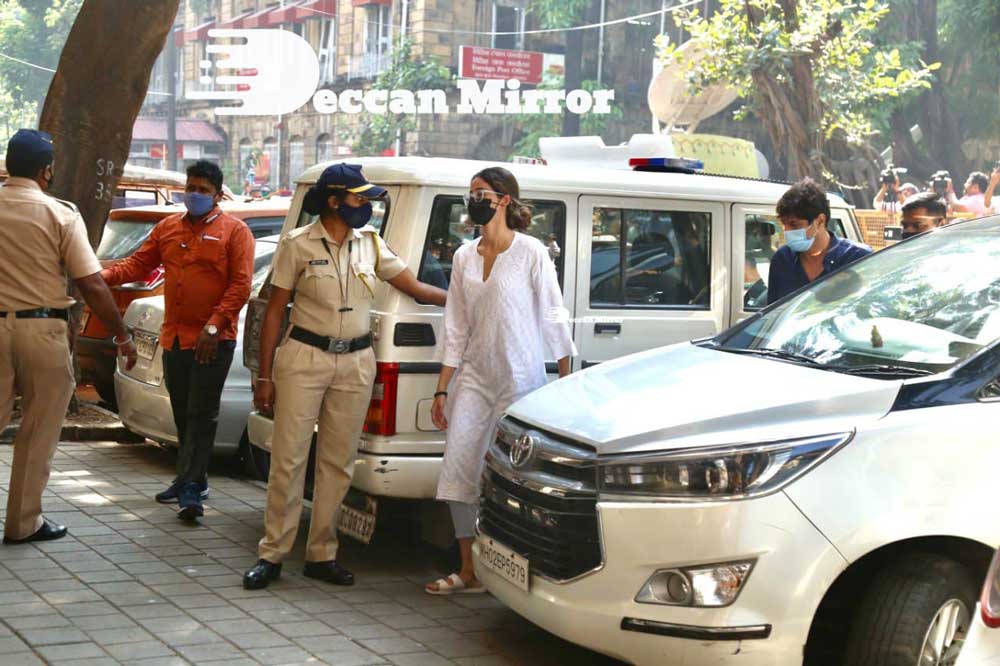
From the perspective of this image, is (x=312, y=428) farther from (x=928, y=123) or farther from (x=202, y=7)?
(x=202, y=7)

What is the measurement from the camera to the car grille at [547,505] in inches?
174

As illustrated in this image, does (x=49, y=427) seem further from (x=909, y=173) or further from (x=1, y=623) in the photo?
(x=909, y=173)

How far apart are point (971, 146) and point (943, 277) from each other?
140 feet

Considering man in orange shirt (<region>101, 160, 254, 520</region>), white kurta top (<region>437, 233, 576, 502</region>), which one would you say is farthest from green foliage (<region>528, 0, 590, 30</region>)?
white kurta top (<region>437, 233, 576, 502</region>)

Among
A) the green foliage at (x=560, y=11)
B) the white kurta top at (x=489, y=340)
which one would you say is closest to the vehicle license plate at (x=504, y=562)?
the white kurta top at (x=489, y=340)

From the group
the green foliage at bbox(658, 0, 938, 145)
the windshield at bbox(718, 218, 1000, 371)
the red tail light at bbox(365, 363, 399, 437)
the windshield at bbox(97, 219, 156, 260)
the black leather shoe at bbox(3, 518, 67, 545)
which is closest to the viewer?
the windshield at bbox(718, 218, 1000, 371)

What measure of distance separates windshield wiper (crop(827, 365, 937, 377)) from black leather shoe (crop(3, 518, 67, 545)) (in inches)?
155

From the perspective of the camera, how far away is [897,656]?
4059 millimetres

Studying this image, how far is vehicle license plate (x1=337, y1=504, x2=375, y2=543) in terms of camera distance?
19.9 ft

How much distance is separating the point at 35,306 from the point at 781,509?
3802 millimetres

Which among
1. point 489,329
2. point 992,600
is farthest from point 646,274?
point 992,600

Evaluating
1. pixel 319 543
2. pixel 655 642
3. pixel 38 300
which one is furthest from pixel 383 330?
pixel 655 642

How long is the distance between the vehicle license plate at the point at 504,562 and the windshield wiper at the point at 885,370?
128cm

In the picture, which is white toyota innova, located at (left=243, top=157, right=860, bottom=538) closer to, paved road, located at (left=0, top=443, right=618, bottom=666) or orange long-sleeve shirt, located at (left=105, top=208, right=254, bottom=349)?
orange long-sleeve shirt, located at (left=105, top=208, right=254, bottom=349)
